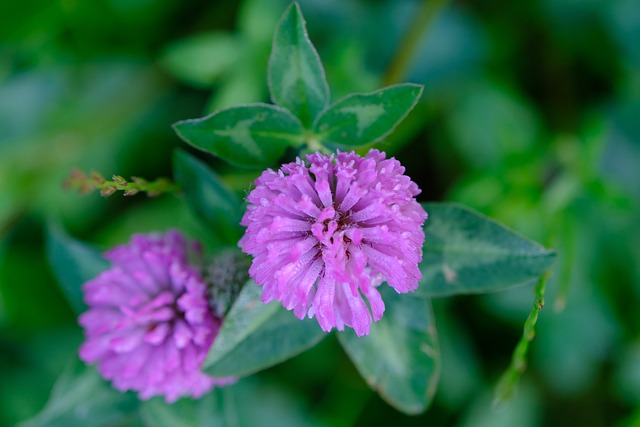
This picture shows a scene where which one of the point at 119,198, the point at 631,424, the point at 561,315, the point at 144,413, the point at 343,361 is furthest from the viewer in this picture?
the point at 119,198

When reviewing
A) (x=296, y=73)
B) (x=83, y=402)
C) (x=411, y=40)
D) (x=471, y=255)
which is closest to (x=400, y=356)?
(x=471, y=255)

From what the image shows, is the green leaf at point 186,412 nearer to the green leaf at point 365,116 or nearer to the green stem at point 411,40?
the green leaf at point 365,116

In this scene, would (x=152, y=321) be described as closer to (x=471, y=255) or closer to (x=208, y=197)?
(x=208, y=197)

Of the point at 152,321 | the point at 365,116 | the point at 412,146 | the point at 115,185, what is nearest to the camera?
the point at 115,185

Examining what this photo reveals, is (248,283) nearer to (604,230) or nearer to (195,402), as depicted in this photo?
(195,402)

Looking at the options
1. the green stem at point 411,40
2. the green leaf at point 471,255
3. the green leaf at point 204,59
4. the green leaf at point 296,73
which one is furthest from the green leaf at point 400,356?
the green leaf at point 204,59

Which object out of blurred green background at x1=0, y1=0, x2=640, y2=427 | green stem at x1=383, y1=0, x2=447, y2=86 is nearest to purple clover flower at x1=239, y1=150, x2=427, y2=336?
green stem at x1=383, y1=0, x2=447, y2=86

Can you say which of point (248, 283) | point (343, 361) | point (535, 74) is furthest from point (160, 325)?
point (535, 74)
